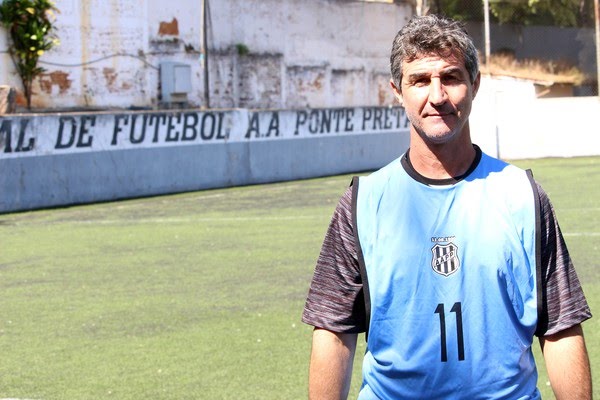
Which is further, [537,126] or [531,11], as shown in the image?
[531,11]

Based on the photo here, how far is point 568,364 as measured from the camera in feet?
10.3

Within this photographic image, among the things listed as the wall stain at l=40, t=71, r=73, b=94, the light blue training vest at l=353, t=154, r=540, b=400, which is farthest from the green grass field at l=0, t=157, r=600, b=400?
the wall stain at l=40, t=71, r=73, b=94

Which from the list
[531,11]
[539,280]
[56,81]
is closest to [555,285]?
[539,280]

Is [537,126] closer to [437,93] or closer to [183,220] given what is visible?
[183,220]

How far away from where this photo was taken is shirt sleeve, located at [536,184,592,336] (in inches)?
125

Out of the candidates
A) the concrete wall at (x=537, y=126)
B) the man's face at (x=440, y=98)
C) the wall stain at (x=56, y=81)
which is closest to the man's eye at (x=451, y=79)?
the man's face at (x=440, y=98)

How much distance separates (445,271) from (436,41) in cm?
59

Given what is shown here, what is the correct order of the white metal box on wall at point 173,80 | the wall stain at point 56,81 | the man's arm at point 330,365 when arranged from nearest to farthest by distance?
the man's arm at point 330,365 < the wall stain at point 56,81 < the white metal box on wall at point 173,80

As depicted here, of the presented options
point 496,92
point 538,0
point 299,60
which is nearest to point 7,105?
point 496,92

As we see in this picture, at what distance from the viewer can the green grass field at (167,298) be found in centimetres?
762

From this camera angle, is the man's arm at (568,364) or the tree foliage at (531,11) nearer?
the man's arm at (568,364)

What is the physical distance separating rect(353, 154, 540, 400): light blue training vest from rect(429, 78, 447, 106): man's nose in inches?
8.7

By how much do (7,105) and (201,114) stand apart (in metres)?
3.84

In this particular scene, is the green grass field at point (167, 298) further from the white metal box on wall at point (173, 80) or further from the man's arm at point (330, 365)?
the white metal box on wall at point (173, 80)
